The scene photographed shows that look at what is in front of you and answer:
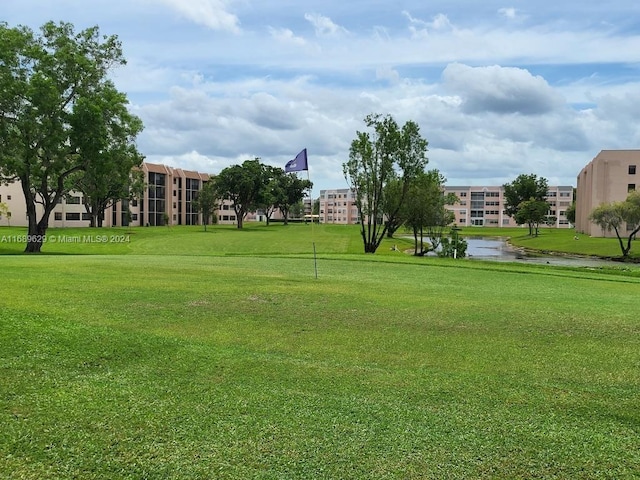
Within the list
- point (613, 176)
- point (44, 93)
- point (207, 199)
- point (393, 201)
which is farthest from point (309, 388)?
point (207, 199)

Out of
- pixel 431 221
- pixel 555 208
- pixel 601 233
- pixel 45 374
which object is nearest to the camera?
pixel 45 374

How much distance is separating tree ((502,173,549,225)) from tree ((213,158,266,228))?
2504 inches

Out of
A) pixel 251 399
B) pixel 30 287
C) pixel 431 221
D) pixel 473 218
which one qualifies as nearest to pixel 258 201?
pixel 431 221

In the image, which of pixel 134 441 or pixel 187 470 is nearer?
pixel 187 470

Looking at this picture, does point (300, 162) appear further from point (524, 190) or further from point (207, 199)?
point (524, 190)

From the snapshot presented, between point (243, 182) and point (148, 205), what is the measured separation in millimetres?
30897

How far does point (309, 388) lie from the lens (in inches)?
221

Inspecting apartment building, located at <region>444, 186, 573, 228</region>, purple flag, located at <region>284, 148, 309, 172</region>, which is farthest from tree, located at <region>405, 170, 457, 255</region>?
apartment building, located at <region>444, 186, 573, 228</region>

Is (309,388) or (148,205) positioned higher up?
(148,205)

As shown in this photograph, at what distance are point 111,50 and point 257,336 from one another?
31.4m

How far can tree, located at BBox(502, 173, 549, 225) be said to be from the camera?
124625 mm

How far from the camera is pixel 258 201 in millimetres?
93000

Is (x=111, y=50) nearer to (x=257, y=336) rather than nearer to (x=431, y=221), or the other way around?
(x=431, y=221)

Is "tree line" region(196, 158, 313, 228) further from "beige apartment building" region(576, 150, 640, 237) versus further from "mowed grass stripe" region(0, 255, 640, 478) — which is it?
"mowed grass stripe" region(0, 255, 640, 478)
